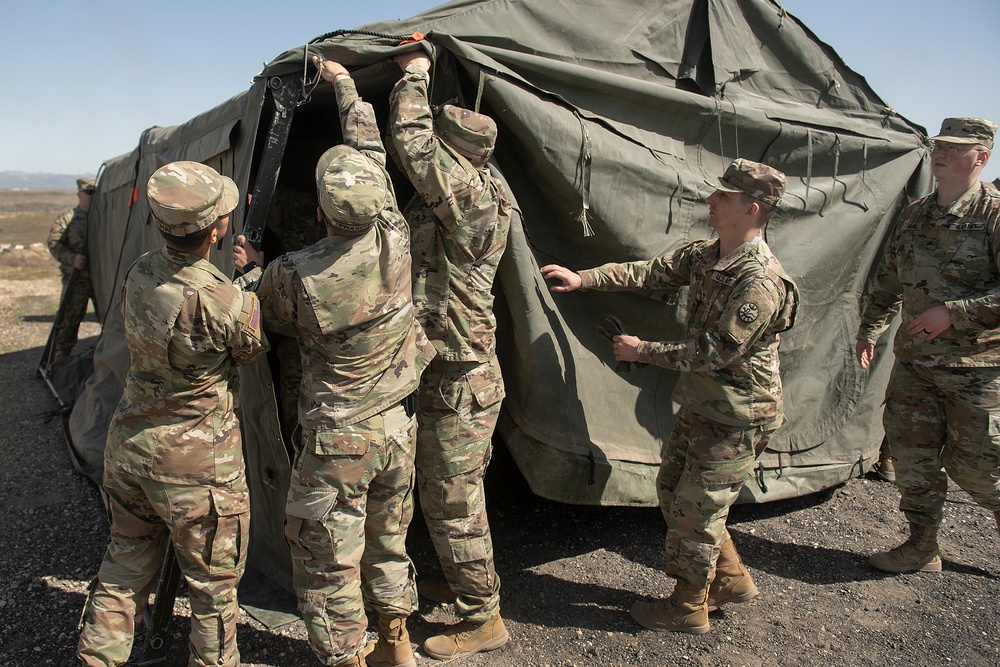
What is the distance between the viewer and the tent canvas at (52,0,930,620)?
10.4 ft

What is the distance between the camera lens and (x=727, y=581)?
3.43 metres

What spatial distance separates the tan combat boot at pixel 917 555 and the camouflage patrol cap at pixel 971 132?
1.94 metres

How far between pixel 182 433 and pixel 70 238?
5.60 meters

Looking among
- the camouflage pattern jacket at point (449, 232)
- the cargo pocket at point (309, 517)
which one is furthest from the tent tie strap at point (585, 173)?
the cargo pocket at point (309, 517)

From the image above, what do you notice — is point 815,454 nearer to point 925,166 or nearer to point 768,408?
point 768,408

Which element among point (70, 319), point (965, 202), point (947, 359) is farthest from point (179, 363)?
point (70, 319)

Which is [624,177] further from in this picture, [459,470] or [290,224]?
[290,224]

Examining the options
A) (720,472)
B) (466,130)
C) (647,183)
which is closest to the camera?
(466,130)

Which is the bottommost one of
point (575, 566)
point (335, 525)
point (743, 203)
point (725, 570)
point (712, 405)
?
point (575, 566)

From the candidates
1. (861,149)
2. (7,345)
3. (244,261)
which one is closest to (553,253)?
(244,261)

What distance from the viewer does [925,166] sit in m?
4.50

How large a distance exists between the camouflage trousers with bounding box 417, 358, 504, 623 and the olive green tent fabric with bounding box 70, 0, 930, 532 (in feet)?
1.30

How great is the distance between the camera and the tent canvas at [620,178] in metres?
3.18

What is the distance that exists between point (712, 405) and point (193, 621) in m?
2.16
